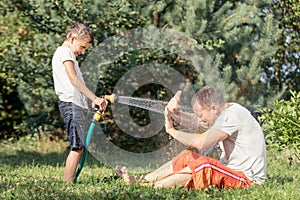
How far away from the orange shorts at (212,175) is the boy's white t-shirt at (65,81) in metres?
1.06

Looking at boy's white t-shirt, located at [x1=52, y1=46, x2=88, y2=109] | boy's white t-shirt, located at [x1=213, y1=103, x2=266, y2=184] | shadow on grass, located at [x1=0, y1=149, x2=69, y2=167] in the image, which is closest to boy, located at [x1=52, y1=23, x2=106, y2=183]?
boy's white t-shirt, located at [x1=52, y1=46, x2=88, y2=109]

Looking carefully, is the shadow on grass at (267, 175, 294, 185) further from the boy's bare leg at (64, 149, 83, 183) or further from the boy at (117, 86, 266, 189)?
the boy's bare leg at (64, 149, 83, 183)

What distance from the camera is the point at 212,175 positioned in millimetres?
4262

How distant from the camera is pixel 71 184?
4613 millimetres

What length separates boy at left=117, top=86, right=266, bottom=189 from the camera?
4.27m

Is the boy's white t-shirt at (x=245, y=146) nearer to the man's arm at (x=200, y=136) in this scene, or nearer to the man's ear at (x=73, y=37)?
the man's arm at (x=200, y=136)

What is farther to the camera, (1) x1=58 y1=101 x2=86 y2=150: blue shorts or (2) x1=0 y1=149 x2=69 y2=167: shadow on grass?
(2) x1=0 y1=149 x2=69 y2=167: shadow on grass

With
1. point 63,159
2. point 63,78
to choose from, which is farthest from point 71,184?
point 63,159

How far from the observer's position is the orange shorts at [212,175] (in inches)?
167

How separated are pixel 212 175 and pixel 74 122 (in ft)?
4.00

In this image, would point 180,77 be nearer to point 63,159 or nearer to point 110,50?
point 110,50

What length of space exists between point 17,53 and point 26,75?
35cm

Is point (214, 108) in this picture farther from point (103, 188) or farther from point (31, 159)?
point (31, 159)

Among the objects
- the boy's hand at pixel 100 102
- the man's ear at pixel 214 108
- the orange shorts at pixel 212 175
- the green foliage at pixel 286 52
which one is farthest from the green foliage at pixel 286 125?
the green foliage at pixel 286 52
